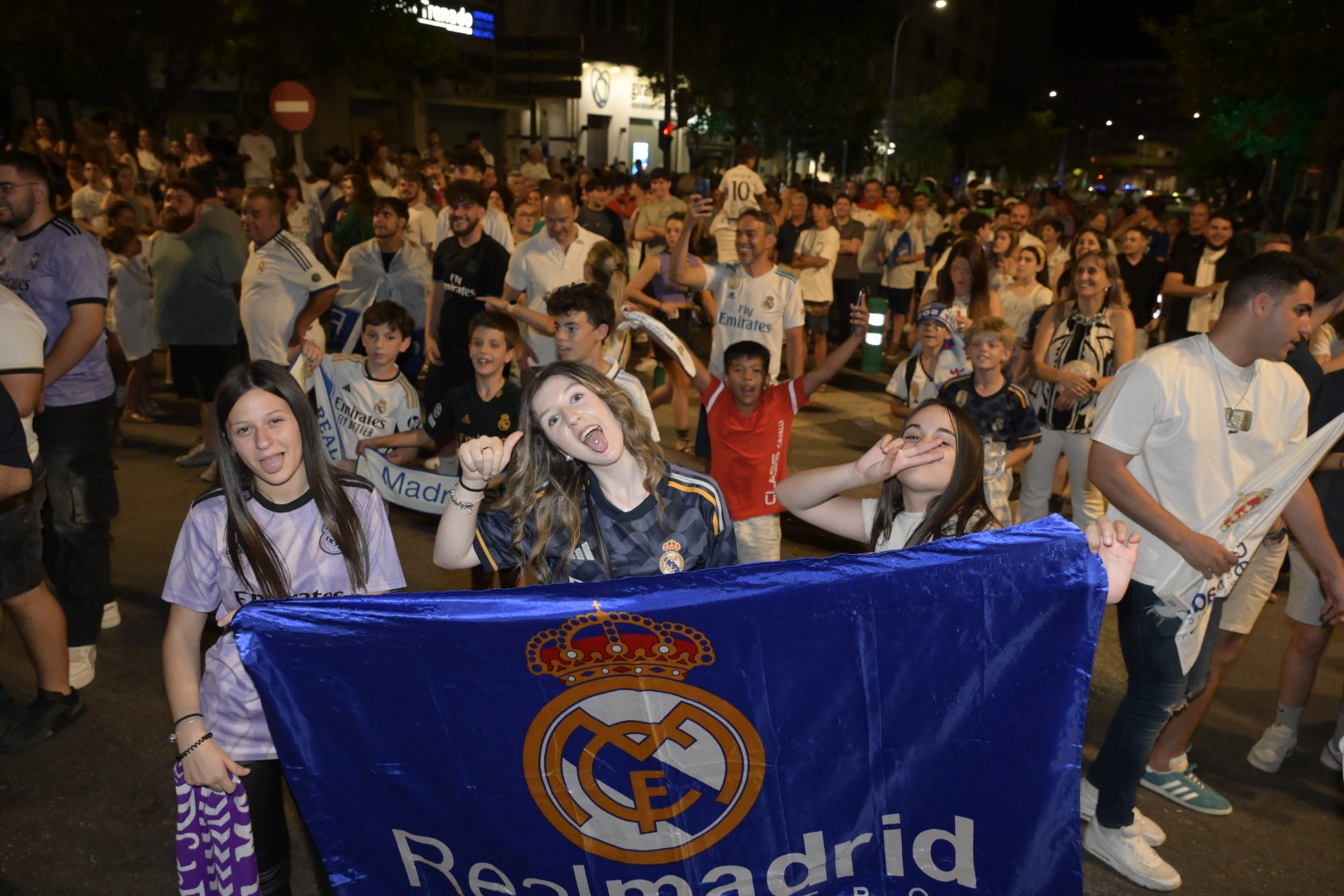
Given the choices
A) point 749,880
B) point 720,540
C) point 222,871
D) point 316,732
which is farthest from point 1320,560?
point 222,871

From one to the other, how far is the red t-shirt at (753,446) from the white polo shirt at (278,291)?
3195mm

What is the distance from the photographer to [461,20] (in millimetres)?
36688

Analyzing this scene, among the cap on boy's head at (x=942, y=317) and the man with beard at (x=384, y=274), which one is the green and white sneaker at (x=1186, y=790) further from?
the man with beard at (x=384, y=274)

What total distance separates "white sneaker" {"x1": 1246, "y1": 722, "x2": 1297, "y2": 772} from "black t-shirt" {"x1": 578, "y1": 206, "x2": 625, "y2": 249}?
30.4 ft

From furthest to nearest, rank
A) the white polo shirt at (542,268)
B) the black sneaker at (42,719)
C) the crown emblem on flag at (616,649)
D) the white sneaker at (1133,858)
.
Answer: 1. the white polo shirt at (542,268)
2. the black sneaker at (42,719)
3. the white sneaker at (1133,858)
4. the crown emblem on flag at (616,649)

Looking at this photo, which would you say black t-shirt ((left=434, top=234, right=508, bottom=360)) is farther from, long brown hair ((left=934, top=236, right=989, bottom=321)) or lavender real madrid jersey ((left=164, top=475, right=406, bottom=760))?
lavender real madrid jersey ((left=164, top=475, right=406, bottom=760))

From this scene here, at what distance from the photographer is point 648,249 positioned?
13.7 meters

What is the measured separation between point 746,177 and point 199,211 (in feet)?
18.8

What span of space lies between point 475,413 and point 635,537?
2657 millimetres

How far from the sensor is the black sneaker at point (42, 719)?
448cm

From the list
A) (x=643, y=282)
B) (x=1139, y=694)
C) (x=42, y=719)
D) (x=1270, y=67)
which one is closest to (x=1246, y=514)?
(x=1139, y=694)

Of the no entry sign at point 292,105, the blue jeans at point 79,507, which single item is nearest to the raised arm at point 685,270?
the blue jeans at point 79,507

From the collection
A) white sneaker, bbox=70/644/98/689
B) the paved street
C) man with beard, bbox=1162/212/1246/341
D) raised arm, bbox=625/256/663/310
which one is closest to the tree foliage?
man with beard, bbox=1162/212/1246/341

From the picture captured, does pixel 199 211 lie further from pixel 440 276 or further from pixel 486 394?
pixel 486 394
